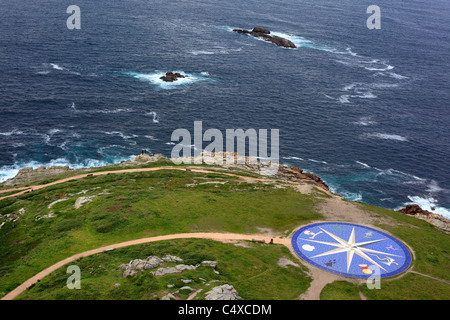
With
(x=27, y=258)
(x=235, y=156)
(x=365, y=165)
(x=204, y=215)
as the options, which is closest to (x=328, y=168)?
(x=365, y=165)

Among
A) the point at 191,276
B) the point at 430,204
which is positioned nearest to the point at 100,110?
the point at 191,276

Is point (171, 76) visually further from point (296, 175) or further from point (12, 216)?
point (12, 216)

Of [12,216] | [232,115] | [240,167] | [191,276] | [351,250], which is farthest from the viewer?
[232,115]

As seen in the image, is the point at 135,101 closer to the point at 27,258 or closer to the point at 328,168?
the point at 328,168

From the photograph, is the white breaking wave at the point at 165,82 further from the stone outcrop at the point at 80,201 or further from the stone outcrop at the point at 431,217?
the stone outcrop at the point at 431,217

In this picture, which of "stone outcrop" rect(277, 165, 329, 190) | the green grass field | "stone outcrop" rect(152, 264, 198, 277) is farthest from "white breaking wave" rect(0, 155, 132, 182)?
"stone outcrop" rect(152, 264, 198, 277)

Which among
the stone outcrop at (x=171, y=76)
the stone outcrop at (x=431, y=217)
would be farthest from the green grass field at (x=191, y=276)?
the stone outcrop at (x=171, y=76)
